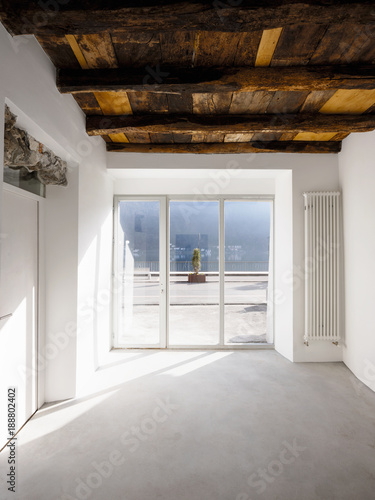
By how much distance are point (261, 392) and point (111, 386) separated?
1.55m

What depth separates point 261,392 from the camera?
3072mm

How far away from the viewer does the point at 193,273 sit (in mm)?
4480

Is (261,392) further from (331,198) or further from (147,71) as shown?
(147,71)

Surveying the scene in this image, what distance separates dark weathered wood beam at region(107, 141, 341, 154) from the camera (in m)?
3.78

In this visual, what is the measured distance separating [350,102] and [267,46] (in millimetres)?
1226

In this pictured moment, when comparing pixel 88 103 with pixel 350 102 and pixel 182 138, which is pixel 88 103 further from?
pixel 350 102

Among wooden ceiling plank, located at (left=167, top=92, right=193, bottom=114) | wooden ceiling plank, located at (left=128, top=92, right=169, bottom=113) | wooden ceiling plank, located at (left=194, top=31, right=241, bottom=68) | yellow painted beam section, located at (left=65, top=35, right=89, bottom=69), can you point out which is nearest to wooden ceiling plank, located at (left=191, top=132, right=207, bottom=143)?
wooden ceiling plank, located at (left=167, top=92, right=193, bottom=114)

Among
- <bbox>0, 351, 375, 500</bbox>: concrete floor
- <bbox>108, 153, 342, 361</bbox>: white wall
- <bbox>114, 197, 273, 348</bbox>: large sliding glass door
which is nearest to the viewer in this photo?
<bbox>0, 351, 375, 500</bbox>: concrete floor

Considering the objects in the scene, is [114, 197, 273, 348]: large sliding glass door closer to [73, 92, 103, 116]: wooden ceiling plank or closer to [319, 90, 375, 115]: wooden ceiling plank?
[73, 92, 103, 116]: wooden ceiling plank

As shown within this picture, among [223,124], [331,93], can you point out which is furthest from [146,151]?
[331,93]

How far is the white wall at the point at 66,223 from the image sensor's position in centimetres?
211

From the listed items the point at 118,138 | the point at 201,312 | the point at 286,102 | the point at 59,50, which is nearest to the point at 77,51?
the point at 59,50

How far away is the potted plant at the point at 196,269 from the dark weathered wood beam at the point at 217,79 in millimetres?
2466

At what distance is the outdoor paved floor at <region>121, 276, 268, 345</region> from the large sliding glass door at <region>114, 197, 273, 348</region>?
14 millimetres
